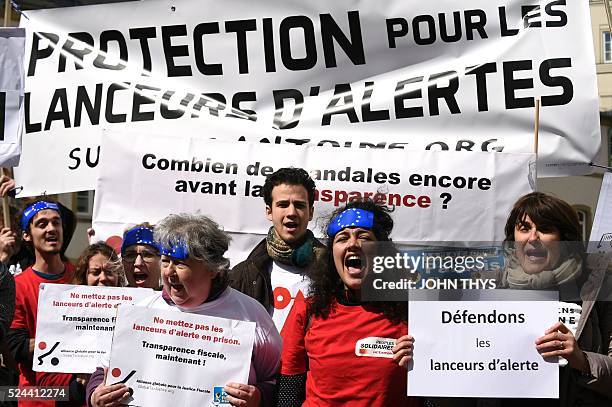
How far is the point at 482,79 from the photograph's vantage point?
257 inches

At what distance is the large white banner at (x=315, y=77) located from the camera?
21.0 ft

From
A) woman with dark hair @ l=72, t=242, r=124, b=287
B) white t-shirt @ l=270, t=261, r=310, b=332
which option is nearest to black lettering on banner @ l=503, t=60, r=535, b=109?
white t-shirt @ l=270, t=261, r=310, b=332

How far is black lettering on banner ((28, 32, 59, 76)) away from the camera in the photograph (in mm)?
7090

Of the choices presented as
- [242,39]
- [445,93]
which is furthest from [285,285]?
[242,39]

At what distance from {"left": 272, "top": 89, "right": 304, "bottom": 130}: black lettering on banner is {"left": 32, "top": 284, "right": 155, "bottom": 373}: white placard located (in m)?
1.96

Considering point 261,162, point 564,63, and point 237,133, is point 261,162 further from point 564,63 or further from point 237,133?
point 564,63

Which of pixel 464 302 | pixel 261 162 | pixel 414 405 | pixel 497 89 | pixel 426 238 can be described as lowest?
pixel 414 405

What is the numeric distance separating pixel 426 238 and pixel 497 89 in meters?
1.02

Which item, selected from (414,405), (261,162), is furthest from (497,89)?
(414,405)

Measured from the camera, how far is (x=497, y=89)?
6.48 metres

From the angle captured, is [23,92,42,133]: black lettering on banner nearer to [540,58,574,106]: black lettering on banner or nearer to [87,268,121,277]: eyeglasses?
[87,268,121,277]: eyeglasses

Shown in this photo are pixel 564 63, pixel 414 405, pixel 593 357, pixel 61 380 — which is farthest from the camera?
pixel 564 63

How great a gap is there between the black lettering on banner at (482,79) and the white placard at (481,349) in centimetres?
260

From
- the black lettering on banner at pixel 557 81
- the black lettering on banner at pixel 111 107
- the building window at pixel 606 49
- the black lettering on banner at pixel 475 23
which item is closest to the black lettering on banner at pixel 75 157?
the black lettering on banner at pixel 111 107
